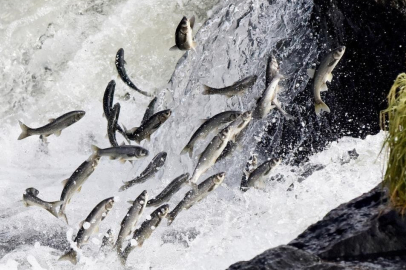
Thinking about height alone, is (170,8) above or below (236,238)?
above

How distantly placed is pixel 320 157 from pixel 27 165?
11.6 ft

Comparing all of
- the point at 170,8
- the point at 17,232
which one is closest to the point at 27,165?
the point at 17,232

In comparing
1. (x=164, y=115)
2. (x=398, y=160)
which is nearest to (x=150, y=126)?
(x=164, y=115)

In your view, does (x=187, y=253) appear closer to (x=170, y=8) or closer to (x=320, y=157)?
(x=320, y=157)

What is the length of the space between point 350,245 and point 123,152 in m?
3.05

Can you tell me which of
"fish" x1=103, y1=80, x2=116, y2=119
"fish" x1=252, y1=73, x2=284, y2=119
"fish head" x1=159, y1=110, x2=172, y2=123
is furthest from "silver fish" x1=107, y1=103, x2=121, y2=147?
"fish" x1=252, y1=73, x2=284, y2=119

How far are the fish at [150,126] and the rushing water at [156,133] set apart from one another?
0.81 metres

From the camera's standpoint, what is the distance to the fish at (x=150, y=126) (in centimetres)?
624

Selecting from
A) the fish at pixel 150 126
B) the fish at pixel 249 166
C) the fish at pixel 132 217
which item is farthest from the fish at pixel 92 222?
the fish at pixel 249 166

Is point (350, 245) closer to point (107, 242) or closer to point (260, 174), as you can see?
point (260, 174)

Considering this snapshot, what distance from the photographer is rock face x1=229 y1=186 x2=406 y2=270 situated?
3389 millimetres

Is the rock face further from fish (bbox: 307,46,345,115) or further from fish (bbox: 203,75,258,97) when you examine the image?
fish (bbox: 203,75,258,97)

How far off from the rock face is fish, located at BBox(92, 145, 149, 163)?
267 centimetres

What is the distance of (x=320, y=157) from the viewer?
6.97 m
